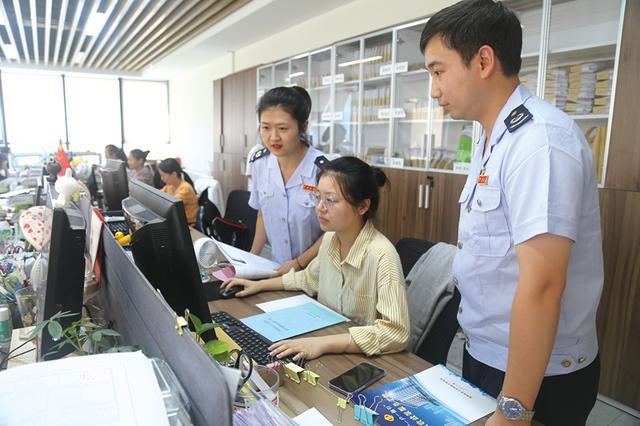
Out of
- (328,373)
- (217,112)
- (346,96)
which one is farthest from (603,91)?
(217,112)

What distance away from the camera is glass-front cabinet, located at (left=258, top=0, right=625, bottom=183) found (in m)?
2.40

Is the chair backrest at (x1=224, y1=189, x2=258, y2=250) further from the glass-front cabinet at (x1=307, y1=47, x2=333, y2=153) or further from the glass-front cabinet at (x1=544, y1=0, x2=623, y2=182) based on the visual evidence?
the glass-front cabinet at (x1=544, y1=0, x2=623, y2=182)

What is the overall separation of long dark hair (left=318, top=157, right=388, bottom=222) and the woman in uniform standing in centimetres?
41

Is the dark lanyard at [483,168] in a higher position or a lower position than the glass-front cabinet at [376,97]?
lower

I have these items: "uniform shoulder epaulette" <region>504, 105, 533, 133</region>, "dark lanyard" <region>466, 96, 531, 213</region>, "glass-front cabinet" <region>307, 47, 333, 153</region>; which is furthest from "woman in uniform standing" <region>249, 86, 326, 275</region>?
"glass-front cabinet" <region>307, 47, 333, 153</region>

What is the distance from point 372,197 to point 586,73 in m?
1.75

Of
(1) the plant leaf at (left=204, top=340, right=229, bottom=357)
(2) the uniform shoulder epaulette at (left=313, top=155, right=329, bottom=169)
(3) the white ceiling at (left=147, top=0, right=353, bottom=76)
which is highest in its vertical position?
(3) the white ceiling at (left=147, top=0, right=353, bottom=76)

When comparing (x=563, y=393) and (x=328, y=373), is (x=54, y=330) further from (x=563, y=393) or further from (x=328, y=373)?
(x=563, y=393)

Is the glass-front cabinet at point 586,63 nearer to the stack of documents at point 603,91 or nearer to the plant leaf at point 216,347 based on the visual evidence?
the stack of documents at point 603,91

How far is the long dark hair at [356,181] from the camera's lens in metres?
1.49

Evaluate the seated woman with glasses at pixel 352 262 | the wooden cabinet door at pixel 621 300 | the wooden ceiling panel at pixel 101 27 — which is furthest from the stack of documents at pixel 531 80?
the wooden ceiling panel at pixel 101 27

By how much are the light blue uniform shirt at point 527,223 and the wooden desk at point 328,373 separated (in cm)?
19

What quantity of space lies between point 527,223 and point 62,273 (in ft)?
3.10

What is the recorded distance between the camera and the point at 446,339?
1.37 meters
